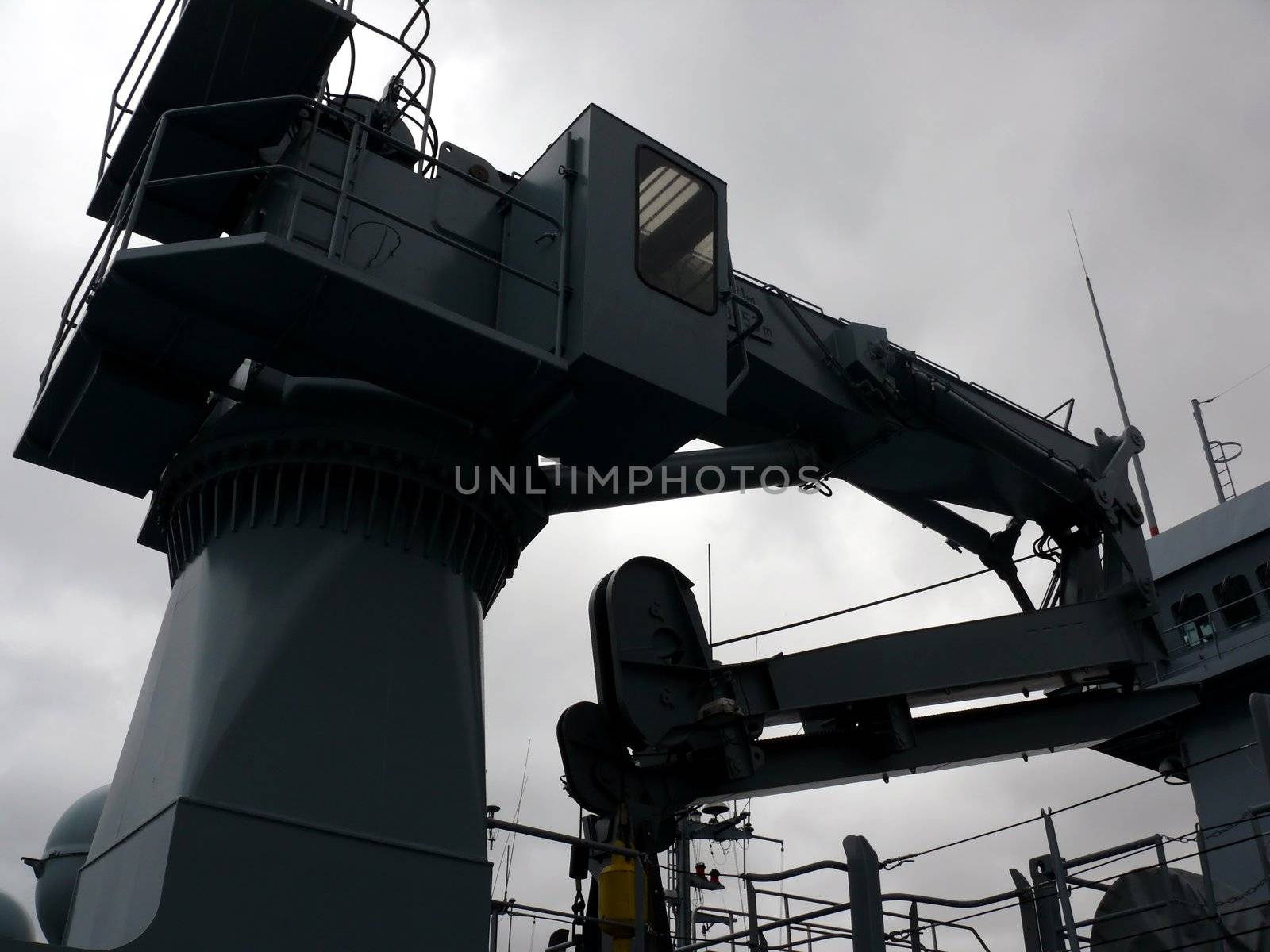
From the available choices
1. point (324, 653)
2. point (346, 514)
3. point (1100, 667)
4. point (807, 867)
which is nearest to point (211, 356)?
point (346, 514)

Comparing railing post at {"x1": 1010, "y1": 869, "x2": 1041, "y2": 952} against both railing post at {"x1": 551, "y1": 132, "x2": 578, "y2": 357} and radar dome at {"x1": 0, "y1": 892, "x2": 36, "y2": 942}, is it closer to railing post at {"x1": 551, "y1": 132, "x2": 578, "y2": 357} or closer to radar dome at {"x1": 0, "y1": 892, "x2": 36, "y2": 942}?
railing post at {"x1": 551, "y1": 132, "x2": 578, "y2": 357}

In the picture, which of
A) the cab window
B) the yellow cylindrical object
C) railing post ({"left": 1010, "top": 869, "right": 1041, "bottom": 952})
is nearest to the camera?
the cab window

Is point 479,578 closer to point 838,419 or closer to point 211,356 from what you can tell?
point 211,356

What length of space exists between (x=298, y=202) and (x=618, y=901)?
5109 mm

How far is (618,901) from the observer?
26.7 ft

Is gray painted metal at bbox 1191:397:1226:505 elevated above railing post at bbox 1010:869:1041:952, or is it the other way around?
gray painted metal at bbox 1191:397:1226:505

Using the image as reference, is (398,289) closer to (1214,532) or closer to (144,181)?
(144,181)

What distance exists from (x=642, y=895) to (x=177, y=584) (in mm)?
3865

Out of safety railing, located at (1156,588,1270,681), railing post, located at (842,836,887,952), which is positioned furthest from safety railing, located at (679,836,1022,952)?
safety railing, located at (1156,588,1270,681)

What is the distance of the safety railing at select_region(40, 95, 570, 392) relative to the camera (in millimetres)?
6910

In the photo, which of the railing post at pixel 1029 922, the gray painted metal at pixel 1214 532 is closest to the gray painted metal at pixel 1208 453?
the gray painted metal at pixel 1214 532

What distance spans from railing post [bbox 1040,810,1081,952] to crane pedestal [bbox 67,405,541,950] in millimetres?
3861

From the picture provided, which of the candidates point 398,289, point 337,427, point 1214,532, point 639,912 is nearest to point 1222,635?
point 1214,532

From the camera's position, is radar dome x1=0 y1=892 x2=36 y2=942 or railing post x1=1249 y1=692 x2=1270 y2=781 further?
radar dome x1=0 y1=892 x2=36 y2=942
